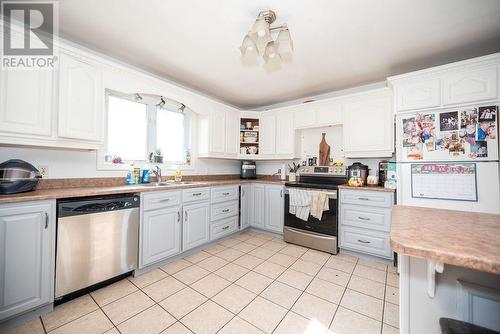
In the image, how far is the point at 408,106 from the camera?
220 centimetres

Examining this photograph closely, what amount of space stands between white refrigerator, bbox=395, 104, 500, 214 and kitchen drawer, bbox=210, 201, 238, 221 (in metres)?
2.20

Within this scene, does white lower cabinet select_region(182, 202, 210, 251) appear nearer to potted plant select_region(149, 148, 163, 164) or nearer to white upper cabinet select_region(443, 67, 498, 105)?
potted plant select_region(149, 148, 163, 164)

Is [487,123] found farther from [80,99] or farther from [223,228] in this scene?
[80,99]

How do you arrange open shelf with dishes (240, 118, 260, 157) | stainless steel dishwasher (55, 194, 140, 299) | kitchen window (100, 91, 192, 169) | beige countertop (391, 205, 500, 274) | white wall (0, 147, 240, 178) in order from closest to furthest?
beige countertop (391, 205, 500, 274), stainless steel dishwasher (55, 194, 140, 299), white wall (0, 147, 240, 178), kitchen window (100, 91, 192, 169), open shelf with dishes (240, 118, 260, 157)

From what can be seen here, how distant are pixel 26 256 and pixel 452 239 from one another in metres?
2.47

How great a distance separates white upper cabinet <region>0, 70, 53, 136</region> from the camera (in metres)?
1.52

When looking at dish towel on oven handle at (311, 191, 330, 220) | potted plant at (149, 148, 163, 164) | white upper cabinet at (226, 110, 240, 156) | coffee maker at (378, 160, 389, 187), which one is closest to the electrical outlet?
potted plant at (149, 148, 163, 164)

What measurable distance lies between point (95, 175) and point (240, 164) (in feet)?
8.39

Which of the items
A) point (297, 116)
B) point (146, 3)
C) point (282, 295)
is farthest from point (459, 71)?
point (146, 3)

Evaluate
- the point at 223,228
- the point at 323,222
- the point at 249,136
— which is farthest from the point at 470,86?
the point at 223,228

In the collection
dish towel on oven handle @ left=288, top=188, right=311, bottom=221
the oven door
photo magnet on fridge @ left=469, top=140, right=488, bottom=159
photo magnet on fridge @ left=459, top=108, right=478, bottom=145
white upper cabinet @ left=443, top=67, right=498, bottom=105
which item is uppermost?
white upper cabinet @ left=443, top=67, right=498, bottom=105

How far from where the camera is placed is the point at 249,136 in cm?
385

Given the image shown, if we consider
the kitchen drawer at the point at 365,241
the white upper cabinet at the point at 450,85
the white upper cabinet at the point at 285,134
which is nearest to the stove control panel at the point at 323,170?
the white upper cabinet at the point at 285,134

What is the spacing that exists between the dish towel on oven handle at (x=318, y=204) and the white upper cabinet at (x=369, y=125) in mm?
746
